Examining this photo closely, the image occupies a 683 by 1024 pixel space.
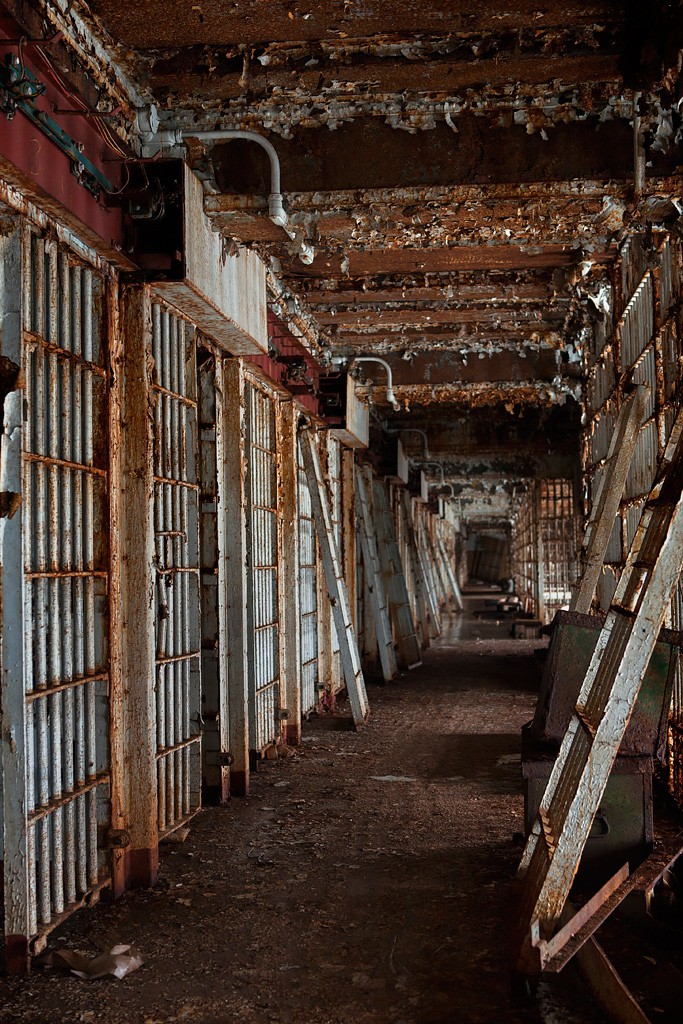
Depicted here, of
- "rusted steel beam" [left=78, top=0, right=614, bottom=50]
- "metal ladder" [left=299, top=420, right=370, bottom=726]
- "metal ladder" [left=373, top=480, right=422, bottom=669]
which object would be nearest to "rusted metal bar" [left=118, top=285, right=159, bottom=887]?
"rusted steel beam" [left=78, top=0, right=614, bottom=50]

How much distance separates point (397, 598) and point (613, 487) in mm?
8508

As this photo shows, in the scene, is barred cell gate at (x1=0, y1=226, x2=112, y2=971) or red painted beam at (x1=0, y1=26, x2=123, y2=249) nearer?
red painted beam at (x1=0, y1=26, x2=123, y2=249)

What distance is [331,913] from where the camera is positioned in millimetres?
4461

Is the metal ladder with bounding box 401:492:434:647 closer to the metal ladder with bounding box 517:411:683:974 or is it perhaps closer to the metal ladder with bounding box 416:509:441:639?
the metal ladder with bounding box 416:509:441:639

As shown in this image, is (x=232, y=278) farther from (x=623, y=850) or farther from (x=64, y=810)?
(x=623, y=850)

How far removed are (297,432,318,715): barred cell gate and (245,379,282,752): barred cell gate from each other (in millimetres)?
1085

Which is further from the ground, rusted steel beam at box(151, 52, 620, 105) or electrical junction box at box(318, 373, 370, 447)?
rusted steel beam at box(151, 52, 620, 105)

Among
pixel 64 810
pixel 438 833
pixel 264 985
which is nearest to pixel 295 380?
pixel 438 833

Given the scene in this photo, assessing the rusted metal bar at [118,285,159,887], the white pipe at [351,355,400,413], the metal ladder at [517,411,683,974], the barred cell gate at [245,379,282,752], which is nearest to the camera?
the metal ladder at [517,411,683,974]

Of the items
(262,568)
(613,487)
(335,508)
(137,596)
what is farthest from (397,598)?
(137,596)

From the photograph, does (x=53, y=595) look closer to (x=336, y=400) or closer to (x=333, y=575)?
(x=333, y=575)

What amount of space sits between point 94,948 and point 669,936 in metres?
2.47

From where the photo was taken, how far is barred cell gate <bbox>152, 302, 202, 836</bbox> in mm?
5430

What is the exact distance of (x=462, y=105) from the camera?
16.2 feet
